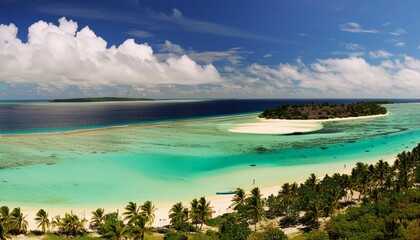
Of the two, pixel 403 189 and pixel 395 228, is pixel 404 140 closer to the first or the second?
pixel 403 189

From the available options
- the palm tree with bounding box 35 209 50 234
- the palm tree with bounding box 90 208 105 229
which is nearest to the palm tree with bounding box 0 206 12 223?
the palm tree with bounding box 35 209 50 234

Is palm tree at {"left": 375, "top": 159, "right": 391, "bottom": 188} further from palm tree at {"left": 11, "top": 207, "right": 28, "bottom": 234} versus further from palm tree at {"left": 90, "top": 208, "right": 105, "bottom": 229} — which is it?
palm tree at {"left": 11, "top": 207, "right": 28, "bottom": 234}

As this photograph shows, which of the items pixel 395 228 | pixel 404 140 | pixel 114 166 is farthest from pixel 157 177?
pixel 404 140

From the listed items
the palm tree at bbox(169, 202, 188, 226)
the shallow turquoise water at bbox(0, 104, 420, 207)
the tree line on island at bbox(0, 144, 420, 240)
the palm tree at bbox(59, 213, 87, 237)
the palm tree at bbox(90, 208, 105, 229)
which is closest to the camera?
the tree line on island at bbox(0, 144, 420, 240)

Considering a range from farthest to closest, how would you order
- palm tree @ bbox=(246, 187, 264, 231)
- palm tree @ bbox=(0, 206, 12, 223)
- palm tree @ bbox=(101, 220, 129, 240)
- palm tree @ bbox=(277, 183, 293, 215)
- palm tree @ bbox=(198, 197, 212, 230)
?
palm tree @ bbox=(277, 183, 293, 215) < palm tree @ bbox=(246, 187, 264, 231) < palm tree @ bbox=(198, 197, 212, 230) < palm tree @ bbox=(0, 206, 12, 223) < palm tree @ bbox=(101, 220, 129, 240)

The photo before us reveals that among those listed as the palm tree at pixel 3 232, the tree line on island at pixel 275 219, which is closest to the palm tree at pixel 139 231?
the tree line on island at pixel 275 219

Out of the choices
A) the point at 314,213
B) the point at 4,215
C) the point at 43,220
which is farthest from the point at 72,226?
the point at 314,213
